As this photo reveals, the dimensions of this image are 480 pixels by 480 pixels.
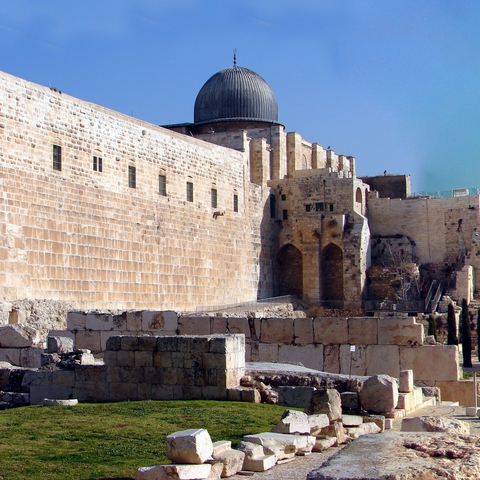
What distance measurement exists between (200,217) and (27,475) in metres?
23.7

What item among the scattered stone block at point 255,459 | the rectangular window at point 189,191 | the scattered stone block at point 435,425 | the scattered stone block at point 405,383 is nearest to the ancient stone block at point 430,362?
the scattered stone block at point 405,383

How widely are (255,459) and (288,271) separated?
30191mm

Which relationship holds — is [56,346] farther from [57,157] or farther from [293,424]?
[57,157]

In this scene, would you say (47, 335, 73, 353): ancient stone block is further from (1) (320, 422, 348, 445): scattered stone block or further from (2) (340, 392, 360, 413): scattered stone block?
(1) (320, 422, 348, 445): scattered stone block

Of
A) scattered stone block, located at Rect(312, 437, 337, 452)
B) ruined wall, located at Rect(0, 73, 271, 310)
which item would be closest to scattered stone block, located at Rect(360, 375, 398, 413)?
scattered stone block, located at Rect(312, 437, 337, 452)

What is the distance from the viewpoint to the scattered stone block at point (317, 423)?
8.01m

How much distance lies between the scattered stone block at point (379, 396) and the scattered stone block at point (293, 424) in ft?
6.75

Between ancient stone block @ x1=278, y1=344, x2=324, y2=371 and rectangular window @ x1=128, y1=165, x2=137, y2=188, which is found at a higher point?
rectangular window @ x1=128, y1=165, x2=137, y2=188

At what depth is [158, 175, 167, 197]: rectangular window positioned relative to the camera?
2762cm

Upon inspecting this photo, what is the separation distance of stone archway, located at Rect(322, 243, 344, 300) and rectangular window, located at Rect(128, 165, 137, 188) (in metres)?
12.2

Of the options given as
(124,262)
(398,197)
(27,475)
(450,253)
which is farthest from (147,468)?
(398,197)

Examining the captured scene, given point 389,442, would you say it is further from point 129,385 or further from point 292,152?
point 292,152

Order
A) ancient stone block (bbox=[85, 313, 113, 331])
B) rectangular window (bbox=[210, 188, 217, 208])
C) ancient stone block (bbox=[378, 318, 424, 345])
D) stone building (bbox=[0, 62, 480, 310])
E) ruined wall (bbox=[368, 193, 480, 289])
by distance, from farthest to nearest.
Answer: ruined wall (bbox=[368, 193, 480, 289]) → rectangular window (bbox=[210, 188, 217, 208]) → stone building (bbox=[0, 62, 480, 310]) → ancient stone block (bbox=[85, 313, 113, 331]) → ancient stone block (bbox=[378, 318, 424, 345])

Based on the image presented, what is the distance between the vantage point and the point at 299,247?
36250mm
